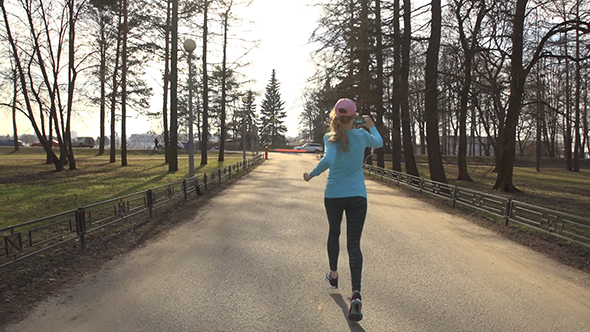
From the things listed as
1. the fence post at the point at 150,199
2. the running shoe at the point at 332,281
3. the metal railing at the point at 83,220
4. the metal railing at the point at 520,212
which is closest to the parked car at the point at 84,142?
the metal railing at the point at 83,220

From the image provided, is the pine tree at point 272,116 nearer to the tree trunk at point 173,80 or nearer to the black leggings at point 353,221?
the tree trunk at point 173,80

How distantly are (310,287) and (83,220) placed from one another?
391 cm

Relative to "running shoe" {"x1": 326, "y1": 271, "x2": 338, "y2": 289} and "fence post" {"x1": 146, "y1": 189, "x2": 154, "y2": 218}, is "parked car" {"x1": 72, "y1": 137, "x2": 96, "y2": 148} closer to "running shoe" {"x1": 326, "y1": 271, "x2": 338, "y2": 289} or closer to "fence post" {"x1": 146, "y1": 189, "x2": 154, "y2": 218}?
"fence post" {"x1": 146, "y1": 189, "x2": 154, "y2": 218}

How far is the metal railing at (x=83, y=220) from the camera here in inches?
183

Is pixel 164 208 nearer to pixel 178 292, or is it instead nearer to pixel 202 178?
pixel 202 178

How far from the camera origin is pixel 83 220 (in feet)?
19.1

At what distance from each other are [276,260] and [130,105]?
24.4 m

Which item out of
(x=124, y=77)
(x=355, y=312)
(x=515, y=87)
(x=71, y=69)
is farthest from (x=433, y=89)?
(x=71, y=69)

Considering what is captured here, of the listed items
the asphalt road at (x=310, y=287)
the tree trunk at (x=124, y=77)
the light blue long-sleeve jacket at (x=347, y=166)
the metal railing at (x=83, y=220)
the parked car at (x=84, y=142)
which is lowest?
the asphalt road at (x=310, y=287)

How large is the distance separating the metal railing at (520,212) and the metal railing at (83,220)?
25.9ft

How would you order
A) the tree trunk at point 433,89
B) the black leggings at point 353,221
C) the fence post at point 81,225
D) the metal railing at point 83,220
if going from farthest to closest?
the tree trunk at point 433,89 < the fence post at point 81,225 < the metal railing at point 83,220 < the black leggings at point 353,221

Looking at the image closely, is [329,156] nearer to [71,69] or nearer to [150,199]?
[150,199]

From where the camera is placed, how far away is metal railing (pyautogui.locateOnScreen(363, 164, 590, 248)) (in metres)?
6.85

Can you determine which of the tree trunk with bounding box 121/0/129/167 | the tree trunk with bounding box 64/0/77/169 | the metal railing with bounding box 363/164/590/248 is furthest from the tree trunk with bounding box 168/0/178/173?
the metal railing with bounding box 363/164/590/248
